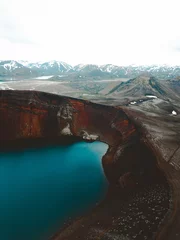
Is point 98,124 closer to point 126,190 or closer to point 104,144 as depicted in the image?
point 104,144

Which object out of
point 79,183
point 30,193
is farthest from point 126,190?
point 30,193

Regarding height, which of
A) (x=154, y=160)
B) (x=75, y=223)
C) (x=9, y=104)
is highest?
(x=9, y=104)

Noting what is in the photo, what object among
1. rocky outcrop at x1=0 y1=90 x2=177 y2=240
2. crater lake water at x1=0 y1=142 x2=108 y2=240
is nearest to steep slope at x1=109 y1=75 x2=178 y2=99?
rocky outcrop at x1=0 y1=90 x2=177 y2=240

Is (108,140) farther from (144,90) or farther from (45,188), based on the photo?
(144,90)

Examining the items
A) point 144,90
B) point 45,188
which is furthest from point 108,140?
point 144,90

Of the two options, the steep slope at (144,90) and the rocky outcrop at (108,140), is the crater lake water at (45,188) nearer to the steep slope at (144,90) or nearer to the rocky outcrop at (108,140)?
the rocky outcrop at (108,140)

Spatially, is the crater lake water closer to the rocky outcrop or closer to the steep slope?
the rocky outcrop

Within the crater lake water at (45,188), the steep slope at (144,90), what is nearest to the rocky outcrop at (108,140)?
the crater lake water at (45,188)
